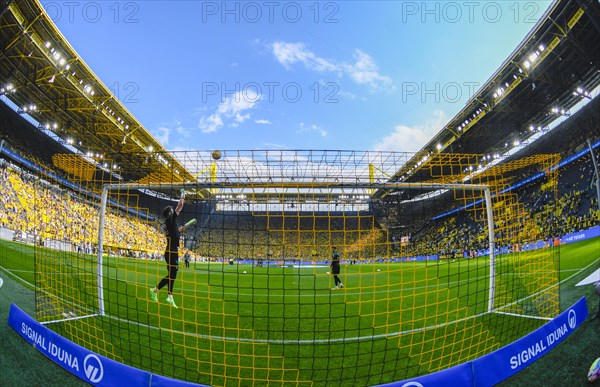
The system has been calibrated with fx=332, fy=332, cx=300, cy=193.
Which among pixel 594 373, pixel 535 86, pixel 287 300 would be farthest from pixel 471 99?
pixel 594 373

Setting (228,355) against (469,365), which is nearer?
(469,365)

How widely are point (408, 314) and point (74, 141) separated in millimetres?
34206

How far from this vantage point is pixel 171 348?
482 cm

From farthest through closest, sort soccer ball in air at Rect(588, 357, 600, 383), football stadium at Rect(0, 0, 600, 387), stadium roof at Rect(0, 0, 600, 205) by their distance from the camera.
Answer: stadium roof at Rect(0, 0, 600, 205), football stadium at Rect(0, 0, 600, 387), soccer ball in air at Rect(588, 357, 600, 383)

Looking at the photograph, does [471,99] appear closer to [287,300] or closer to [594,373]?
[287,300]

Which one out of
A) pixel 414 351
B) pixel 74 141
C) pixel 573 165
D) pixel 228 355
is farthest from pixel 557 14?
pixel 74 141

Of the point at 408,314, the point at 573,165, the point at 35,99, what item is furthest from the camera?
the point at 573,165

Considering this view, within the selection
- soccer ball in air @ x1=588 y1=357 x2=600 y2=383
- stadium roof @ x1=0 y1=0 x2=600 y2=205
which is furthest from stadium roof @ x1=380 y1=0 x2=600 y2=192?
soccer ball in air @ x1=588 y1=357 x2=600 y2=383

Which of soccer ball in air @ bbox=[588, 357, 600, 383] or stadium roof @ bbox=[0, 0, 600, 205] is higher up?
stadium roof @ bbox=[0, 0, 600, 205]

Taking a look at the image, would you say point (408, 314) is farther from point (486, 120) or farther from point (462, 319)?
point (486, 120)

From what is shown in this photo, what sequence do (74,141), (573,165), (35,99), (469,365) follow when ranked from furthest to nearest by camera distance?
1. (74,141)
2. (573,165)
3. (35,99)
4. (469,365)

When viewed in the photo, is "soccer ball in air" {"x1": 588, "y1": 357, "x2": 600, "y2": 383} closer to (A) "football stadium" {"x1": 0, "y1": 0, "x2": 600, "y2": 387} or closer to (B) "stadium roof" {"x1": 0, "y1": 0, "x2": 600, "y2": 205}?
(A) "football stadium" {"x1": 0, "y1": 0, "x2": 600, "y2": 387}

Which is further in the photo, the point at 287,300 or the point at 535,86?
the point at 535,86

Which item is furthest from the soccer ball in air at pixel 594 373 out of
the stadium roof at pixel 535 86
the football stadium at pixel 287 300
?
the stadium roof at pixel 535 86
